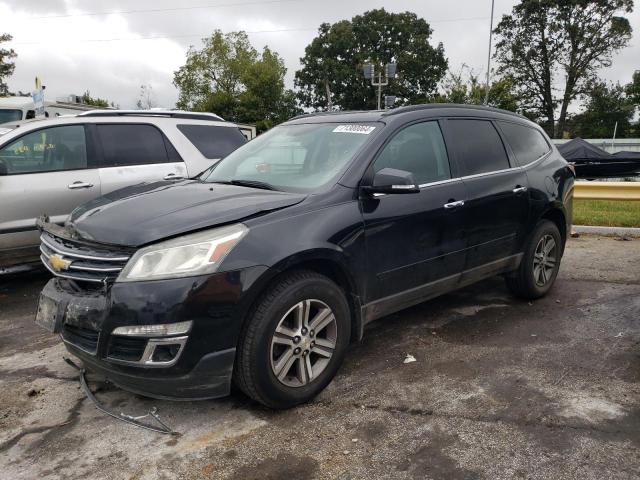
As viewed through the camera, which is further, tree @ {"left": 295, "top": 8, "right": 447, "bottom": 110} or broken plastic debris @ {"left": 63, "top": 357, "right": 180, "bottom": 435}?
tree @ {"left": 295, "top": 8, "right": 447, "bottom": 110}

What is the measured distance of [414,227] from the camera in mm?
3598

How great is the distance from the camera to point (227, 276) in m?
2.68

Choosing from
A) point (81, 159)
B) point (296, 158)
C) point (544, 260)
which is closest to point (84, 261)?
point (296, 158)

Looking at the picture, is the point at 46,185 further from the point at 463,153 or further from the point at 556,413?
the point at 556,413

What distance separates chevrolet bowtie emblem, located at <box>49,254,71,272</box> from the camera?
2.96 metres

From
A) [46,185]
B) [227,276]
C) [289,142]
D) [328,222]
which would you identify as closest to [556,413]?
[328,222]

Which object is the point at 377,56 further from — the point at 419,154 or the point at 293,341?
the point at 293,341

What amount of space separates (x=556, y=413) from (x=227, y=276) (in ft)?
6.50

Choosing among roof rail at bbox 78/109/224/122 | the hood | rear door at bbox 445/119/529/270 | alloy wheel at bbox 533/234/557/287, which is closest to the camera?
the hood

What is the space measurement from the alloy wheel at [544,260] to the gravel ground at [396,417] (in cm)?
65

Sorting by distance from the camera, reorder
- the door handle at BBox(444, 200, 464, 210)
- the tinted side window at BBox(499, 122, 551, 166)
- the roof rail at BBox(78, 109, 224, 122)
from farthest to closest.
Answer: the roof rail at BBox(78, 109, 224, 122) < the tinted side window at BBox(499, 122, 551, 166) < the door handle at BBox(444, 200, 464, 210)

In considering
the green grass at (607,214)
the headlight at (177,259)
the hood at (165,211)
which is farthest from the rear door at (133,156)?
the green grass at (607,214)

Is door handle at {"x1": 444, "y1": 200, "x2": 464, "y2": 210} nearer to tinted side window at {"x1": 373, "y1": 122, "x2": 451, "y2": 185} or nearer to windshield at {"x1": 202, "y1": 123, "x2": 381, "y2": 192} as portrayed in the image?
tinted side window at {"x1": 373, "y1": 122, "x2": 451, "y2": 185}

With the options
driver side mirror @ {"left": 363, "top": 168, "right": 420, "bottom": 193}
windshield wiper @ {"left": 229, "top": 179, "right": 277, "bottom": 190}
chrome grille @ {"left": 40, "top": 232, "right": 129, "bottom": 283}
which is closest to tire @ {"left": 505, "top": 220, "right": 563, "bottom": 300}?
driver side mirror @ {"left": 363, "top": 168, "right": 420, "bottom": 193}
